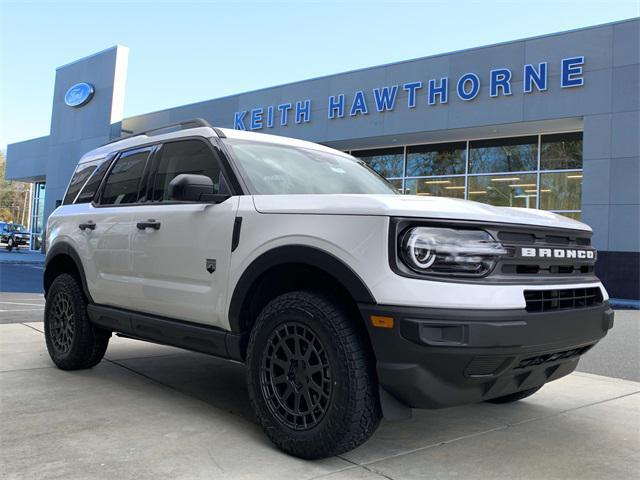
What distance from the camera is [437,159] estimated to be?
1884 centimetres

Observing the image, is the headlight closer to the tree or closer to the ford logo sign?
the ford logo sign

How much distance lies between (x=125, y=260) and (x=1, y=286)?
11217 millimetres

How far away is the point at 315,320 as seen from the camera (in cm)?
294

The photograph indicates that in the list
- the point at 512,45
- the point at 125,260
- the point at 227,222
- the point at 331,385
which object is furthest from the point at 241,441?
the point at 512,45

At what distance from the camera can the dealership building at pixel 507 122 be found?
14.2 meters

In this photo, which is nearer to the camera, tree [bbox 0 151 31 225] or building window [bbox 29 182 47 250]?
building window [bbox 29 182 47 250]

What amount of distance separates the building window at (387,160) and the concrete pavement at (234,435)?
50.0ft

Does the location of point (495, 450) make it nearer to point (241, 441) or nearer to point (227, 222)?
point (241, 441)

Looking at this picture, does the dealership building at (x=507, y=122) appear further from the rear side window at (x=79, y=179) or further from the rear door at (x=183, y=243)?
the rear door at (x=183, y=243)

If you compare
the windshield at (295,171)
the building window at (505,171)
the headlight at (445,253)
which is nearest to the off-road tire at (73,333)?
the windshield at (295,171)

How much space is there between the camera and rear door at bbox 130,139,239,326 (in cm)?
357

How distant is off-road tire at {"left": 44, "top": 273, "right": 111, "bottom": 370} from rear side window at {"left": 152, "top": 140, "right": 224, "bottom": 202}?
1373 mm

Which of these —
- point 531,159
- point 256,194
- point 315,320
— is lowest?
point 315,320

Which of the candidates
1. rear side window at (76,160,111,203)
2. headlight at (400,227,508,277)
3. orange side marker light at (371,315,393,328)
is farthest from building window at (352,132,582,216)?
orange side marker light at (371,315,393,328)
